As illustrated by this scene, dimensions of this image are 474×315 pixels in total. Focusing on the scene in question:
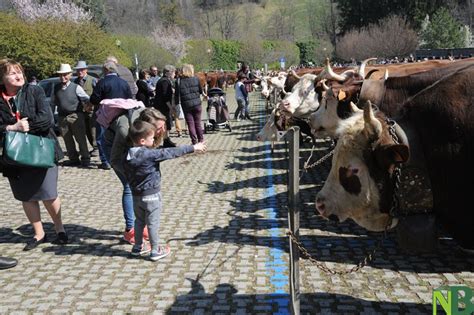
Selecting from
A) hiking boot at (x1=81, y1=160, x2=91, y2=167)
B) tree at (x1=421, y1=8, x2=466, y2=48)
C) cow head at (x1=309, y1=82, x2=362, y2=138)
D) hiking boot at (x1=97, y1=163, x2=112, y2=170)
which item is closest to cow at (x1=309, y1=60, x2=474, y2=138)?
cow head at (x1=309, y1=82, x2=362, y2=138)

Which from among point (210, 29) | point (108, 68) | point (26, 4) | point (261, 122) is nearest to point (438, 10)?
point (261, 122)

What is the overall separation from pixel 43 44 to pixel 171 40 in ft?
125

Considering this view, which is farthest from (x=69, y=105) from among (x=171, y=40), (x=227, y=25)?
(x=227, y=25)

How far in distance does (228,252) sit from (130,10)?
265 ft

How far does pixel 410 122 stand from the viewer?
2842 mm

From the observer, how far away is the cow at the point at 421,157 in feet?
8.71

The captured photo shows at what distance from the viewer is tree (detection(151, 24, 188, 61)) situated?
59875 millimetres

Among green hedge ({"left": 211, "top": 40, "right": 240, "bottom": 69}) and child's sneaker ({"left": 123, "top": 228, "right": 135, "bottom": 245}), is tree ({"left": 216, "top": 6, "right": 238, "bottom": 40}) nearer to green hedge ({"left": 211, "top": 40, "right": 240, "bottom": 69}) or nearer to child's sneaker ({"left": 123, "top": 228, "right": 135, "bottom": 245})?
green hedge ({"left": 211, "top": 40, "right": 240, "bottom": 69})

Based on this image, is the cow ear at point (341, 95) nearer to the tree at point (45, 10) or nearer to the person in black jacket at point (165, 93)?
the person in black jacket at point (165, 93)

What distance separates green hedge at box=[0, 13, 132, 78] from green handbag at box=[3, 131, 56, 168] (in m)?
21.1

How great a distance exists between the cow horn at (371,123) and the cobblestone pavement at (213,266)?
1952mm

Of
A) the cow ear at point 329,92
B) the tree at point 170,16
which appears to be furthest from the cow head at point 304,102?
the tree at point 170,16

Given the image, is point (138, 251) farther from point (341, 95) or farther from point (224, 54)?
point (224, 54)

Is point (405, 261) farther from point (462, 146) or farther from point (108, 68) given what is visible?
point (108, 68)
